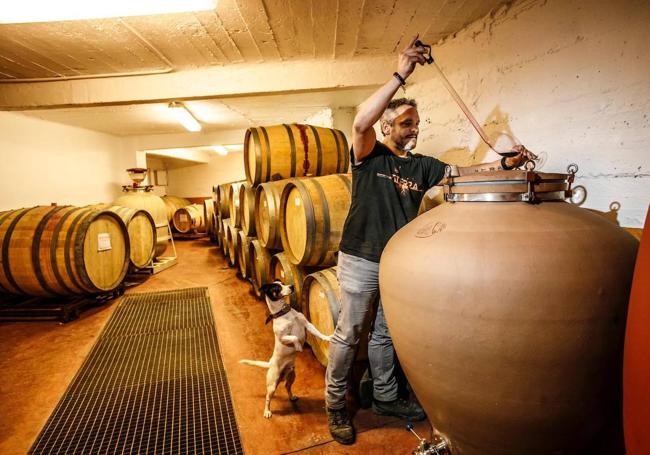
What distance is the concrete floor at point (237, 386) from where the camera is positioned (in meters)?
2.03

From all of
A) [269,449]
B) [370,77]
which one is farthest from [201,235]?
[269,449]

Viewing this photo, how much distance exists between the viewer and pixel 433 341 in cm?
119

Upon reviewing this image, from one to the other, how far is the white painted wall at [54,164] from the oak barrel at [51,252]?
1647mm

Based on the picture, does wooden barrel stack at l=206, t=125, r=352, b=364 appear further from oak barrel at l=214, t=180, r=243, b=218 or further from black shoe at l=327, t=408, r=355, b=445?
oak barrel at l=214, t=180, r=243, b=218

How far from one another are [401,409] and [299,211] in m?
1.80

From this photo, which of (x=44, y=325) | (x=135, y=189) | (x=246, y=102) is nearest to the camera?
(x=44, y=325)

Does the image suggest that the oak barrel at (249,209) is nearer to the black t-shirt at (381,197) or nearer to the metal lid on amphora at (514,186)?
the black t-shirt at (381,197)

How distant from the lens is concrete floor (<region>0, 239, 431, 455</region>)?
2.03 meters

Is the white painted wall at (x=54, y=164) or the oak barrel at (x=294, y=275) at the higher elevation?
the white painted wall at (x=54, y=164)

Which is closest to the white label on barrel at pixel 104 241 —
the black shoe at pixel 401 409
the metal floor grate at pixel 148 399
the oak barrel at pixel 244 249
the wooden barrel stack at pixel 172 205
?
the metal floor grate at pixel 148 399

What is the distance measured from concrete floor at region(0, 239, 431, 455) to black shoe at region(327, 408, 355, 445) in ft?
0.14

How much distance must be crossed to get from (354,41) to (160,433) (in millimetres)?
3554

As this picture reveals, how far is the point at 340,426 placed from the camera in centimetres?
204

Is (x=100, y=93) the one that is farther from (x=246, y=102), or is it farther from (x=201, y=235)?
(x=201, y=235)
